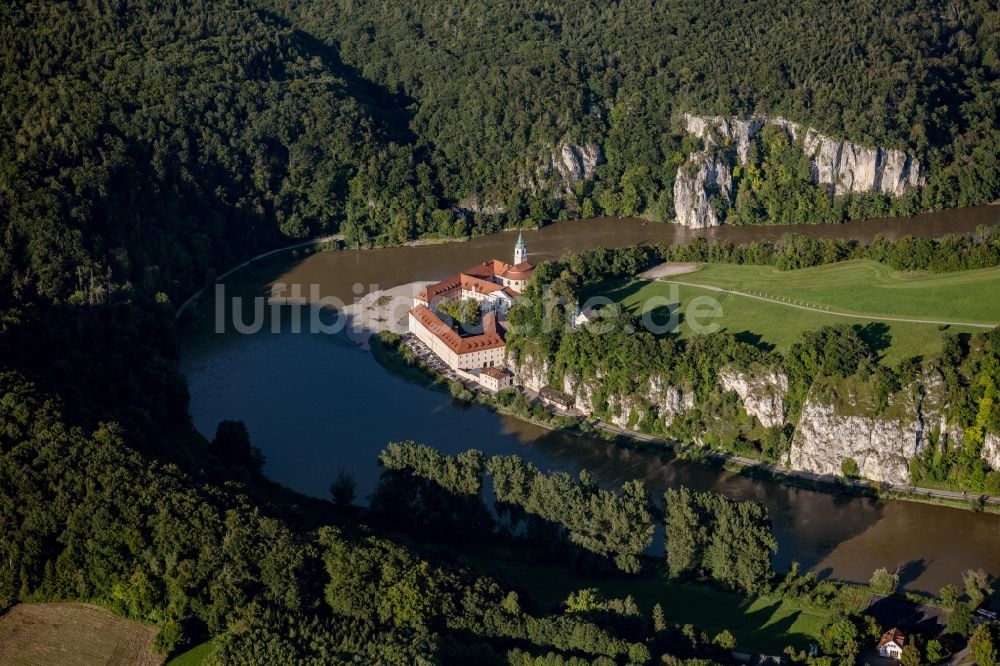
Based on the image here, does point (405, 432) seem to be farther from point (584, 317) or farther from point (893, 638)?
point (893, 638)

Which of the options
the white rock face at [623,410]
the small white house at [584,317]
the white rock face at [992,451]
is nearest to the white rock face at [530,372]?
the small white house at [584,317]

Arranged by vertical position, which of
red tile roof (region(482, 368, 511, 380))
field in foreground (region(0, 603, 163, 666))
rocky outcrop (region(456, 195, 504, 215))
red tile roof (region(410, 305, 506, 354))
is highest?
rocky outcrop (region(456, 195, 504, 215))

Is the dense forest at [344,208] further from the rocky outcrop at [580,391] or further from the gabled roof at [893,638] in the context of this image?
the rocky outcrop at [580,391]

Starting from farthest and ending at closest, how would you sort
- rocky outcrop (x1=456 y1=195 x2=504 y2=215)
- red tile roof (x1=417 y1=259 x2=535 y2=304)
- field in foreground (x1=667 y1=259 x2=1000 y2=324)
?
1. rocky outcrop (x1=456 y1=195 x2=504 y2=215)
2. red tile roof (x1=417 y1=259 x2=535 y2=304)
3. field in foreground (x1=667 y1=259 x2=1000 y2=324)

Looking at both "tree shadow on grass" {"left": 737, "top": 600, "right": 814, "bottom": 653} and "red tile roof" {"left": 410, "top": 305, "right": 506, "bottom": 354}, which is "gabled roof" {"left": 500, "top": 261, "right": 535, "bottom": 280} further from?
"tree shadow on grass" {"left": 737, "top": 600, "right": 814, "bottom": 653}

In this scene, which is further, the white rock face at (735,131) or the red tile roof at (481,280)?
the white rock face at (735,131)

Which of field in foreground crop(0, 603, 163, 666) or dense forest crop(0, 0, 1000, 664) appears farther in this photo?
dense forest crop(0, 0, 1000, 664)

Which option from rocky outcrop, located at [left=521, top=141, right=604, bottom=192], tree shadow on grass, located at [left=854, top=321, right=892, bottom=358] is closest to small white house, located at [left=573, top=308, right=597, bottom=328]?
tree shadow on grass, located at [left=854, top=321, right=892, bottom=358]
